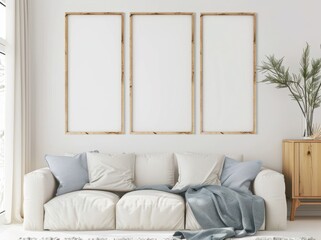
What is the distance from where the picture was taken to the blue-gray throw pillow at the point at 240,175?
488 cm

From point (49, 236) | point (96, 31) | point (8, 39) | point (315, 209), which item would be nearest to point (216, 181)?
point (315, 209)

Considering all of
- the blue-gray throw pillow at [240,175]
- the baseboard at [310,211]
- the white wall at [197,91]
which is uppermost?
the white wall at [197,91]

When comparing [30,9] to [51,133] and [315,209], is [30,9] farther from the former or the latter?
[315,209]

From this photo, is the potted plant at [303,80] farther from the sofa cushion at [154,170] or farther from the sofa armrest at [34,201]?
the sofa armrest at [34,201]

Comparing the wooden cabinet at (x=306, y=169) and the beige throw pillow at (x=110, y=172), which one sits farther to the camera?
the wooden cabinet at (x=306, y=169)

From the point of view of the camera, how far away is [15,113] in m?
5.16

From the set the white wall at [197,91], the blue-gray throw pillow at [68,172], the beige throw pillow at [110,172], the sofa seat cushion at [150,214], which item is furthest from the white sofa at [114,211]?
the white wall at [197,91]

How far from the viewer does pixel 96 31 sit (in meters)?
5.59

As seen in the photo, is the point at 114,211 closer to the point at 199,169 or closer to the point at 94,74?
the point at 199,169

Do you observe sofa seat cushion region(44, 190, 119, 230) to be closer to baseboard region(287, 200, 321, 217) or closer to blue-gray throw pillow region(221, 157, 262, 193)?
blue-gray throw pillow region(221, 157, 262, 193)

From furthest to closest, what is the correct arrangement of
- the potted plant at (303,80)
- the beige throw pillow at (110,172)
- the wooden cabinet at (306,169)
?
1. the potted plant at (303,80)
2. the wooden cabinet at (306,169)
3. the beige throw pillow at (110,172)

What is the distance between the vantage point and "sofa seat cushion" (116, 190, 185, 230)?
4.51 meters

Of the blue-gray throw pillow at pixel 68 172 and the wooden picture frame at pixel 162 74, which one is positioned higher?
the wooden picture frame at pixel 162 74

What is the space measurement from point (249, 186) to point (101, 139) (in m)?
1.79
